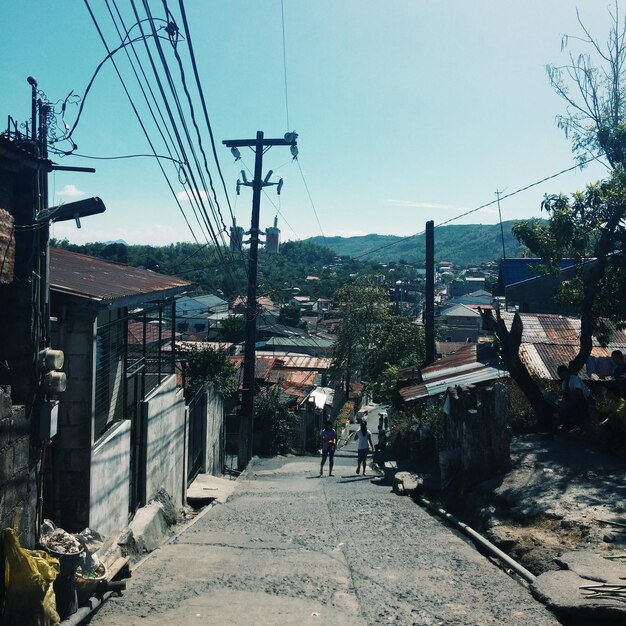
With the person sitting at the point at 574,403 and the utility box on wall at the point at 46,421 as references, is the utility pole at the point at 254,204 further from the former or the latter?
the utility box on wall at the point at 46,421

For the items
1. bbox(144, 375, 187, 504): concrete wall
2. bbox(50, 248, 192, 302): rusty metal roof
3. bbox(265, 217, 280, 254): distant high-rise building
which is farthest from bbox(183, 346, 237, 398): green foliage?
bbox(50, 248, 192, 302): rusty metal roof

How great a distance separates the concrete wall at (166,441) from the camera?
10.6 meters

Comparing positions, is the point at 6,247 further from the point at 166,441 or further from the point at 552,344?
the point at 552,344

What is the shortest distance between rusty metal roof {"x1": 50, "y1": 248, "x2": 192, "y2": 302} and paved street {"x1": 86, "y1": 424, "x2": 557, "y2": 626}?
3.14 m

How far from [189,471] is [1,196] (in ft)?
32.9

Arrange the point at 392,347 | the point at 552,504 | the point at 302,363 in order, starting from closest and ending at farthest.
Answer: the point at 552,504
the point at 392,347
the point at 302,363

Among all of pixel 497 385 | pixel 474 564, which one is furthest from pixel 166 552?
pixel 497 385

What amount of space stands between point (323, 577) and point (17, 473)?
3.16m

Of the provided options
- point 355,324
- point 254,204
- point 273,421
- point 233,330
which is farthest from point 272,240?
point 233,330

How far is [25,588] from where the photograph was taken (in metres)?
4.86

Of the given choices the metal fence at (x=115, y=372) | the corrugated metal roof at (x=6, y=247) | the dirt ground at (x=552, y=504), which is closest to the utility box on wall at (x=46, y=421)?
the corrugated metal roof at (x=6, y=247)

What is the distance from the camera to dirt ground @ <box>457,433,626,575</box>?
23.3 ft

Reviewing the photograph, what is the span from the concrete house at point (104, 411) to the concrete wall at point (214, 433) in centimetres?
390

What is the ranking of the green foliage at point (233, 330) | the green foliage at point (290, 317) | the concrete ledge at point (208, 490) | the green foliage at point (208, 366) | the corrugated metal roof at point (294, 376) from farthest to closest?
the green foliage at point (290, 317)
the green foliage at point (233, 330)
the corrugated metal roof at point (294, 376)
the green foliage at point (208, 366)
the concrete ledge at point (208, 490)
